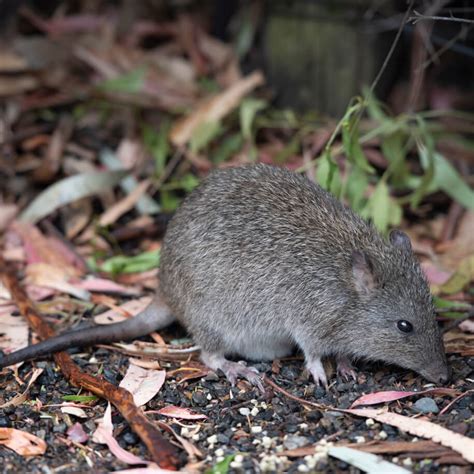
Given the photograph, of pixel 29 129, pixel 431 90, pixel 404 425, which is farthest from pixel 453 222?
pixel 29 129

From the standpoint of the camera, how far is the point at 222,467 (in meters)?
4.47

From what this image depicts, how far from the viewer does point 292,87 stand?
29.9ft

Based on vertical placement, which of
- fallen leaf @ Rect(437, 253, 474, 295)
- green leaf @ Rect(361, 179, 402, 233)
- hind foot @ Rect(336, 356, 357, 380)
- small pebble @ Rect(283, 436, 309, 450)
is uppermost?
green leaf @ Rect(361, 179, 402, 233)

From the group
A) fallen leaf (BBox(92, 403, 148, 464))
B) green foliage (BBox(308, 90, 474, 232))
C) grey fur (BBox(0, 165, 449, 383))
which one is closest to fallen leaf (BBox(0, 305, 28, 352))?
grey fur (BBox(0, 165, 449, 383))

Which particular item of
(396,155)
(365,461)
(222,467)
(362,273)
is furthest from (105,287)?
(365,461)

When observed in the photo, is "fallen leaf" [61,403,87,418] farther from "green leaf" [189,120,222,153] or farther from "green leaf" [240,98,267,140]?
"green leaf" [240,98,267,140]

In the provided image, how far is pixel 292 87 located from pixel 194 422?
4922mm

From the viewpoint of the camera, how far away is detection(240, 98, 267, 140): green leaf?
8.27 metres

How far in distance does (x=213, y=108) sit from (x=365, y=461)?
16.4ft

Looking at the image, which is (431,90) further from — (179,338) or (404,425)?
(404,425)

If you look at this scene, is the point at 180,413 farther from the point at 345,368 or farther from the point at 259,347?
the point at 345,368

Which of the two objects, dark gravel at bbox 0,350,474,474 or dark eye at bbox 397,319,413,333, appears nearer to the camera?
dark gravel at bbox 0,350,474,474

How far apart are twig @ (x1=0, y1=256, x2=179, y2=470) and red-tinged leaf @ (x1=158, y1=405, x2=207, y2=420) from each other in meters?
0.27

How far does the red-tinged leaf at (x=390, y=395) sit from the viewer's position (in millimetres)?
5164
